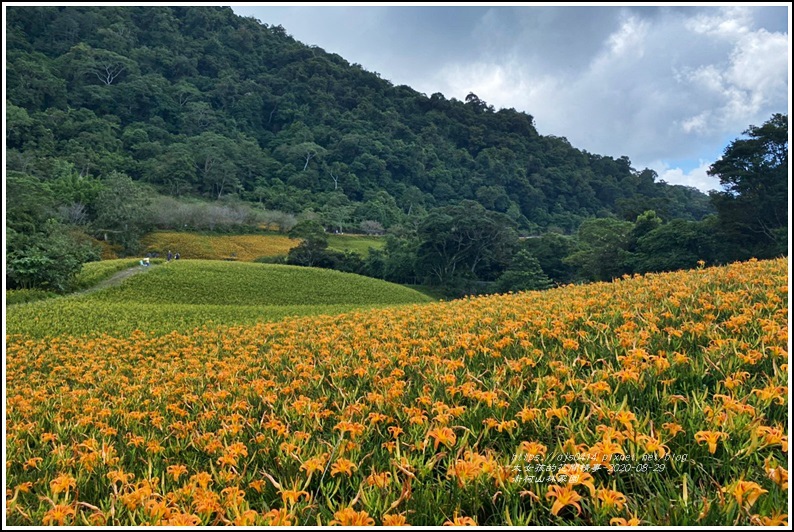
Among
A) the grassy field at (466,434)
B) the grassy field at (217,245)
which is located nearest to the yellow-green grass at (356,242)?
the grassy field at (217,245)

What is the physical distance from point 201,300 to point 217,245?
18.4 metres

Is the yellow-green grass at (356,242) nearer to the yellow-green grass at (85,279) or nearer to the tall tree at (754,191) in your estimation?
the yellow-green grass at (85,279)

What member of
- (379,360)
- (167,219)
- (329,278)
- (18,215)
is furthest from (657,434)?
(167,219)

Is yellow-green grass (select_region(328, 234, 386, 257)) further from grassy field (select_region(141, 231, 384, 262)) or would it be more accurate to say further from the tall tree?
the tall tree

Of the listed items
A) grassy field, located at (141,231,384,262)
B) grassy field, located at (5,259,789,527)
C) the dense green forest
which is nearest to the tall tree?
the dense green forest

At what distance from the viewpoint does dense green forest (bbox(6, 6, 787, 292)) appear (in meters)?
24.0

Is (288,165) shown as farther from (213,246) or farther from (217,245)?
(213,246)

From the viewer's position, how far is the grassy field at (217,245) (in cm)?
3000

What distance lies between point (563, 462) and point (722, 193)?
22.5 m

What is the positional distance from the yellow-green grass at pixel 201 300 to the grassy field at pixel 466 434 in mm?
6148

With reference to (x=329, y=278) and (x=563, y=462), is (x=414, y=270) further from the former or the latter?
(x=563, y=462)

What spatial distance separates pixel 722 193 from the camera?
18.8 metres

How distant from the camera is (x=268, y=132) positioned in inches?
2608

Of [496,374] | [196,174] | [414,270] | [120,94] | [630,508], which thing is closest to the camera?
[630,508]
